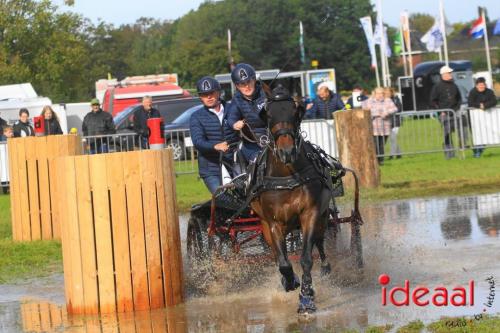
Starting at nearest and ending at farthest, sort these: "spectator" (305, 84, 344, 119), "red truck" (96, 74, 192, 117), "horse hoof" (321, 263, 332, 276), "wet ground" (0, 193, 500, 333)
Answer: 1. "wet ground" (0, 193, 500, 333)
2. "horse hoof" (321, 263, 332, 276)
3. "spectator" (305, 84, 344, 119)
4. "red truck" (96, 74, 192, 117)

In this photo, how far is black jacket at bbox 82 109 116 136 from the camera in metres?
26.1

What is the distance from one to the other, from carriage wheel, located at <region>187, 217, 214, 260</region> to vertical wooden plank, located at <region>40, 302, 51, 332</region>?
1658mm

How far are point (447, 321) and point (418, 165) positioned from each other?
16.7 meters

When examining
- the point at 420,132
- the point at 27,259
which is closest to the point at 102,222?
the point at 27,259

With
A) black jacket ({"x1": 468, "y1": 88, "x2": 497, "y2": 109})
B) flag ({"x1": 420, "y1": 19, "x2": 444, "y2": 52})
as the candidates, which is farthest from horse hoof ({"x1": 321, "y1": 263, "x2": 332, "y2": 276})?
flag ({"x1": 420, "y1": 19, "x2": 444, "y2": 52})

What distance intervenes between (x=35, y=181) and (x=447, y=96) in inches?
534

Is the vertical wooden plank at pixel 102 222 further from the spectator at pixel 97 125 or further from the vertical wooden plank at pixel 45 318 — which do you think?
the spectator at pixel 97 125

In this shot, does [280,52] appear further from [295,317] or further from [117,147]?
[295,317]

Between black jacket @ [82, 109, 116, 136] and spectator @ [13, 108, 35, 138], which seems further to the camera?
spectator @ [13, 108, 35, 138]

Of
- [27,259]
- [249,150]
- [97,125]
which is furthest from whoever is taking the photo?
[97,125]

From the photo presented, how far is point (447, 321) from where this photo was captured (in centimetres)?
820

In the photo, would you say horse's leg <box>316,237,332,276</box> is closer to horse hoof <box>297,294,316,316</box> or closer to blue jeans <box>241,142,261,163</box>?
blue jeans <box>241,142,261,163</box>

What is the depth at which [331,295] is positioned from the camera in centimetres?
1008

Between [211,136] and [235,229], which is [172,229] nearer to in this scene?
[235,229]
